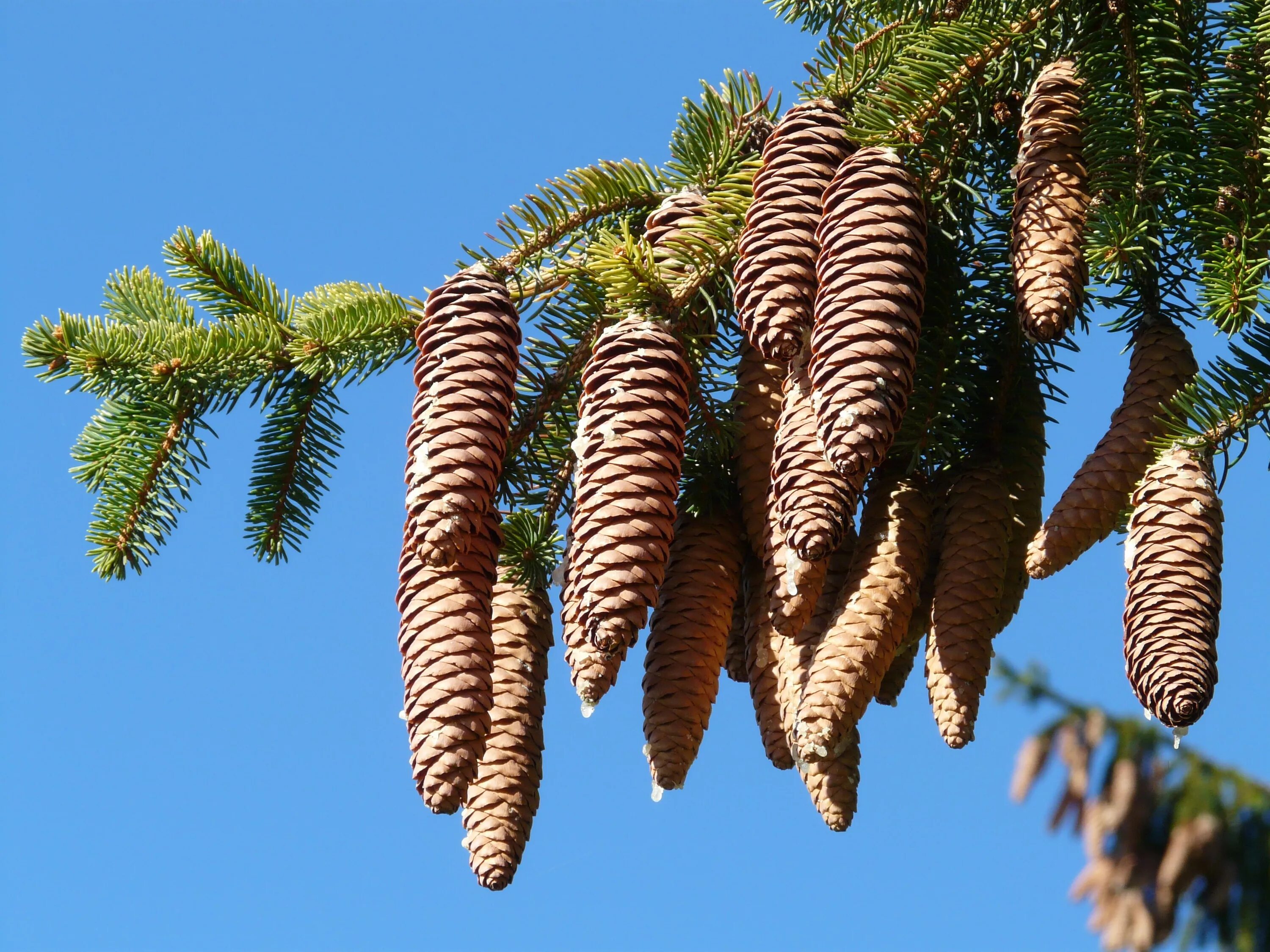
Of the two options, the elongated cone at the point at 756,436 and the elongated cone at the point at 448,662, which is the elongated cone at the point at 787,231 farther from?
the elongated cone at the point at 448,662

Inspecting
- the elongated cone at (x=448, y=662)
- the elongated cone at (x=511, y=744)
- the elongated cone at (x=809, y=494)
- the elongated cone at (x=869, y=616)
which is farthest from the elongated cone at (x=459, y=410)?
the elongated cone at (x=869, y=616)

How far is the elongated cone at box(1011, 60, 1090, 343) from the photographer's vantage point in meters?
1.56

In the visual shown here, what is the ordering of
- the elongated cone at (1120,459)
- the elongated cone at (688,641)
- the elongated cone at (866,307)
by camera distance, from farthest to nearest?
the elongated cone at (688,641) → the elongated cone at (1120,459) → the elongated cone at (866,307)

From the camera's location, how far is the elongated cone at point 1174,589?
4.71 feet

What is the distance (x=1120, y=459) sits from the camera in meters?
1.71

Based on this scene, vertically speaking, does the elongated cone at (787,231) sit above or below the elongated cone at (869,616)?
above

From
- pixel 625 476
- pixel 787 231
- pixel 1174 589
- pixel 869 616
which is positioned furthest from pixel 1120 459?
pixel 625 476

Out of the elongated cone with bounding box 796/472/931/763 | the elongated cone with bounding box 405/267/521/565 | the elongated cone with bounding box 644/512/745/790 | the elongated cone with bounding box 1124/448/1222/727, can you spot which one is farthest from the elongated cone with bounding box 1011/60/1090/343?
the elongated cone with bounding box 405/267/521/565

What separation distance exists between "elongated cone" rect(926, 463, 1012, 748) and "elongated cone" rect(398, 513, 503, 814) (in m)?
0.63

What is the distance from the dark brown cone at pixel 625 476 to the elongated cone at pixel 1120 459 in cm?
50

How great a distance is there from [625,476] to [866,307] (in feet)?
1.18

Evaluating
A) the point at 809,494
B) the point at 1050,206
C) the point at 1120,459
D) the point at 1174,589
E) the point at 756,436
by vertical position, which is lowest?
the point at 1174,589

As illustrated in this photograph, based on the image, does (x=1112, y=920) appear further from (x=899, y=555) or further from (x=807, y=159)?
(x=807, y=159)

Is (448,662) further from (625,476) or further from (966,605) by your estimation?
(966,605)
